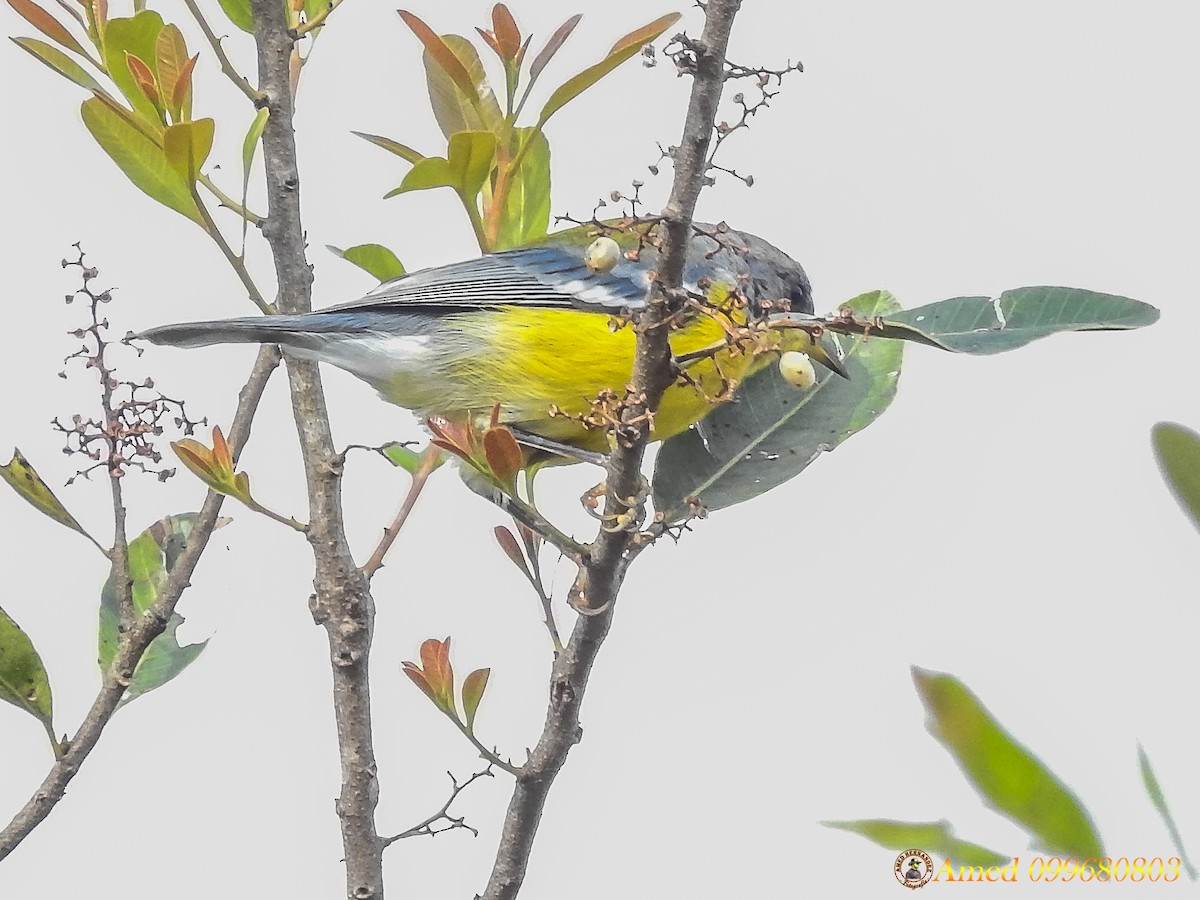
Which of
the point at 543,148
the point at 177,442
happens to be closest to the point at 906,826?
the point at 177,442

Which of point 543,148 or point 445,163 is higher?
point 543,148

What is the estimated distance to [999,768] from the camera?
0.52 m

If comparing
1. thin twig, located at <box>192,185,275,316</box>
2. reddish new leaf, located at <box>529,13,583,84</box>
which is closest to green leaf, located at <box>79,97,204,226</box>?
thin twig, located at <box>192,185,275,316</box>

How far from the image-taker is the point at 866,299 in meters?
1.68

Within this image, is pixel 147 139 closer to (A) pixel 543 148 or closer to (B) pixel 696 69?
(A) pixel 543 148

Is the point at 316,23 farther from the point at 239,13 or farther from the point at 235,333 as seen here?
the point at 235,333

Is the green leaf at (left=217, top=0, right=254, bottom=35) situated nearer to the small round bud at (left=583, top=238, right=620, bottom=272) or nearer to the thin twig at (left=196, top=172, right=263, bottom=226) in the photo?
the thin twig at (left=196, top=172, right=263, bottom=226)

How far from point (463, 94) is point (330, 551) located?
0.59 meters

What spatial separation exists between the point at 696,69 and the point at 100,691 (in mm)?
925

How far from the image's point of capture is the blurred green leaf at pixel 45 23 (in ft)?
4.61

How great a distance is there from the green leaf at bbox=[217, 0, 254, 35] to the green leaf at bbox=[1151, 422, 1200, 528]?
1329 mm

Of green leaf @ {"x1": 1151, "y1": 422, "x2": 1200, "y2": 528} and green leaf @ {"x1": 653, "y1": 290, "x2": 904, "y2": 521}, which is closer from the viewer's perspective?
green leaf @ {"x1": 1151, "y1": 422, "x2": 1200, "y2": 528}

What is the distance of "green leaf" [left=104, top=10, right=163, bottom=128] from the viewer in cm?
142

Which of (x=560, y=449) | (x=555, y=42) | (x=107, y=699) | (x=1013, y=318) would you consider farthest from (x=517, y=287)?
(x=1013, y=318)
